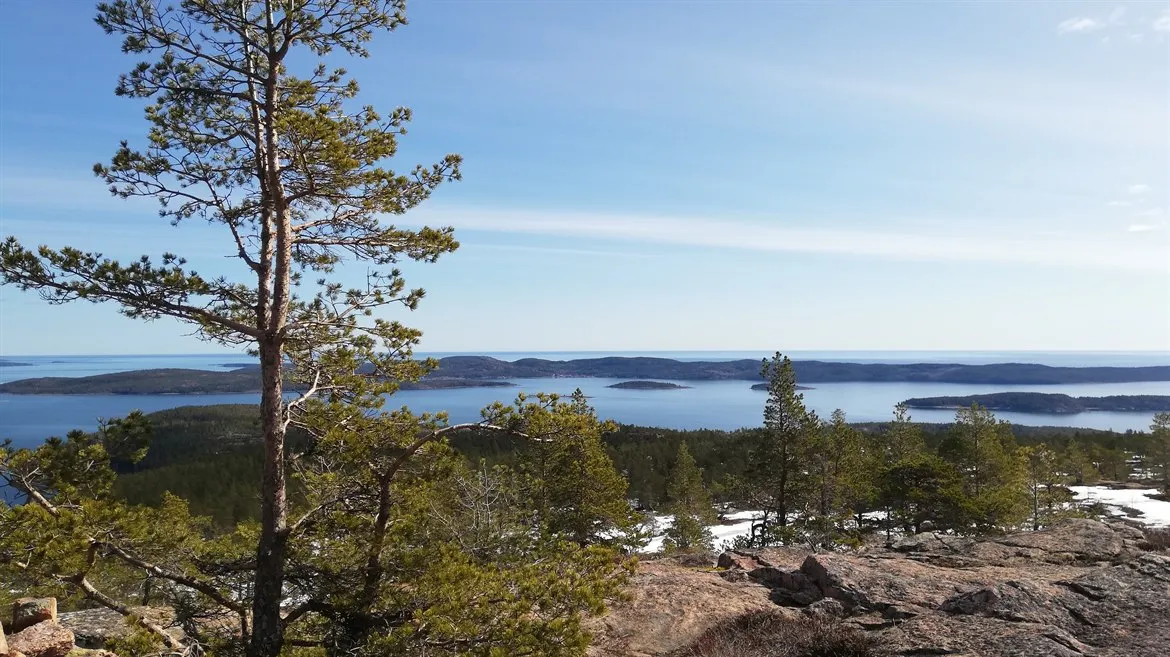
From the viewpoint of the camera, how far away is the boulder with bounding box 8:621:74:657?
9.74 m

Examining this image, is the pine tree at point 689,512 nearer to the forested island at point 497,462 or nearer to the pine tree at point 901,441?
the forested island at point 497,462

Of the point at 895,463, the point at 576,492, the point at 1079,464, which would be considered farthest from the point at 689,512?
the point at 1079,464

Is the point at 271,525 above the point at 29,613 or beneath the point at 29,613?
above

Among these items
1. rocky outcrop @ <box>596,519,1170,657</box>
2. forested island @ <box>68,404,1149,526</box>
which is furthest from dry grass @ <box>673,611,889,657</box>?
forested island @ <box>68,404,1149,526</box>

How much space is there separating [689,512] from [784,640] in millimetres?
32055

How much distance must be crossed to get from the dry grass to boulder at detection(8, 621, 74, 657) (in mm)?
10196

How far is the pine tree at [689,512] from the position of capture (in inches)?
1353

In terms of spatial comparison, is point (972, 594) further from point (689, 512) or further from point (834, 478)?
point (689, 512)

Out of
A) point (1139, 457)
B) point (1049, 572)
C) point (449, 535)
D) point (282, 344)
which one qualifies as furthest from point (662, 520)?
point (1139, 457)

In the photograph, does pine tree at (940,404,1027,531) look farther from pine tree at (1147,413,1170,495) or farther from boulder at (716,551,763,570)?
pine tree at (1147,413,1170,495)

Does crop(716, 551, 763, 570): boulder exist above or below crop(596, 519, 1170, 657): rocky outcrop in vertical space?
below

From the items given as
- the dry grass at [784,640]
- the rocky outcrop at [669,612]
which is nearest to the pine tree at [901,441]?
the rocky outcrop at [669,612]

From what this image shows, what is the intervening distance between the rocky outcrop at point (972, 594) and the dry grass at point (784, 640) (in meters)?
0.35

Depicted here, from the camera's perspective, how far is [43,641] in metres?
10.0
